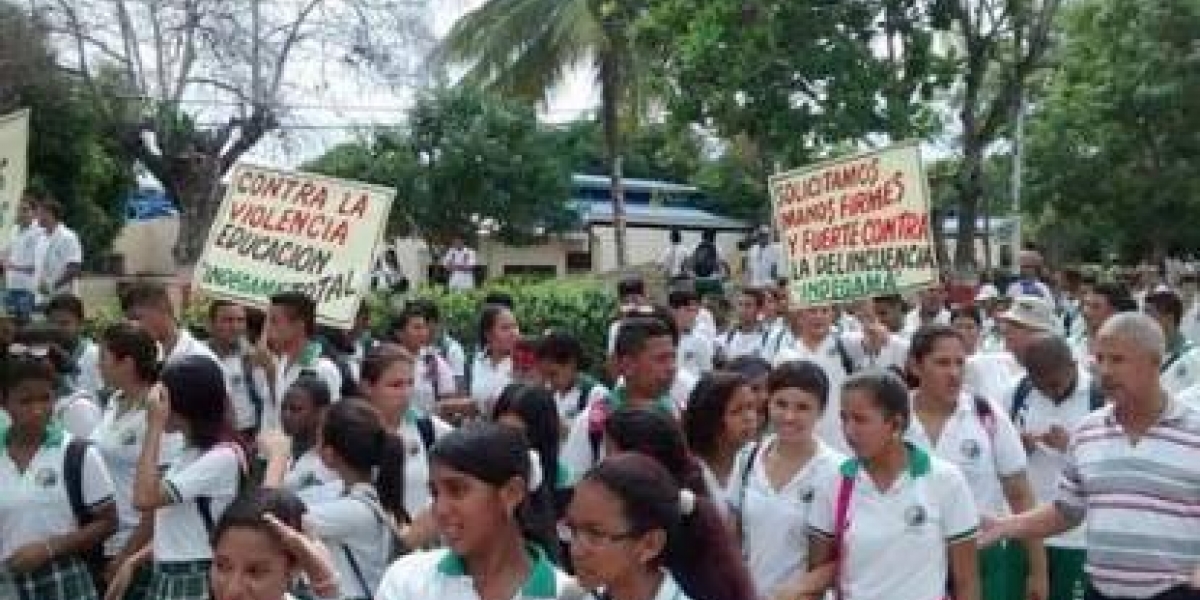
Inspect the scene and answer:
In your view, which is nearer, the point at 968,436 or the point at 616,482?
the point at 616,482

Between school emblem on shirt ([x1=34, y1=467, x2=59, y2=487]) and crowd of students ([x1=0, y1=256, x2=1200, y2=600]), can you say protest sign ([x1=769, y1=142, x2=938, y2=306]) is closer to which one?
crowd of students ([x1=0, y1=256, x2=1200, y2=600])

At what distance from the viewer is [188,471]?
5.69 metres

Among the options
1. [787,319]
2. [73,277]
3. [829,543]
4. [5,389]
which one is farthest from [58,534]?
[73,277]

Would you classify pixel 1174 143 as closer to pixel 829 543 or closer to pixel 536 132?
pixel 536 132

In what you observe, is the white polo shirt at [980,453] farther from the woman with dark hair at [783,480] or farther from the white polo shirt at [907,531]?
the white polo shirt at [907,531]

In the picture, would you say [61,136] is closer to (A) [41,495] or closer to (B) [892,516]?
(A) [41,495]

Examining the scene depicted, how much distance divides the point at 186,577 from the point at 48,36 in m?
21.2

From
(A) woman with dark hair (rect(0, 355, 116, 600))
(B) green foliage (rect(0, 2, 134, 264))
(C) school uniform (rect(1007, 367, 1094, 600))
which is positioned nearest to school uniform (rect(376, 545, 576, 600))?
(A) woman with dark hair (rect(0, 355, 116, 600))

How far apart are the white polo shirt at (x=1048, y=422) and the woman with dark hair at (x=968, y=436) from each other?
824 millimetres

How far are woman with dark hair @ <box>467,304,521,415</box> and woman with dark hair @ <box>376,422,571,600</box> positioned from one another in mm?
6297

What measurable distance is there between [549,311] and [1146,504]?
1236cm

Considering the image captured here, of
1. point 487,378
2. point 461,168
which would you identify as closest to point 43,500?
point 487,378

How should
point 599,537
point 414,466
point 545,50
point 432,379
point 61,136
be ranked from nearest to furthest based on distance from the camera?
point 599,537 < point 414,466 < point 432,379 < point 61,136 < point 545,50

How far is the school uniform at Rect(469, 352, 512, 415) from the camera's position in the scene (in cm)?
1020
